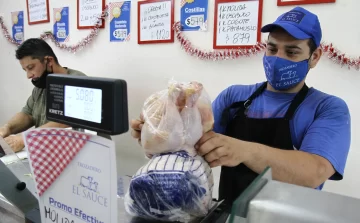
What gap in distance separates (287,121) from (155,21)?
1.18 m

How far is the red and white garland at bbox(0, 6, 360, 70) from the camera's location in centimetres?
130

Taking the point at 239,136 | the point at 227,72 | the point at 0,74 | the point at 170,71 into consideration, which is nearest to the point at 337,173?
the point at 239,136

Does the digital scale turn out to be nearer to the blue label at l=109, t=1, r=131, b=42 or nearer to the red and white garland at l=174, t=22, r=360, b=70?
the red and white garland at l=174, t=22, r=360, b=70

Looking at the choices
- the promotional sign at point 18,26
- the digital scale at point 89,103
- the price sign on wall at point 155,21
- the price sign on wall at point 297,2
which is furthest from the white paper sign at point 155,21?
the promotional sign at point 18,26

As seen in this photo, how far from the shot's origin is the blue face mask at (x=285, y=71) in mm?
1029

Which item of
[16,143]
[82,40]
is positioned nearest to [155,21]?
[82,40]

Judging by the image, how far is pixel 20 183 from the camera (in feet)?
2.51

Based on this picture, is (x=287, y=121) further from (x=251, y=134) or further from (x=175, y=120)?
(x=175, y=120)

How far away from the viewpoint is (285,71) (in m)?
1.03

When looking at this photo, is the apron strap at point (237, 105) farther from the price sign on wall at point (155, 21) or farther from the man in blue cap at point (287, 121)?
the price sign on wall at point (155, 21)

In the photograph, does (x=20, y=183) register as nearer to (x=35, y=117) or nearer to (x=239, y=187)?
(x=239, y=187)

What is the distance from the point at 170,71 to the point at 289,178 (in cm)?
122

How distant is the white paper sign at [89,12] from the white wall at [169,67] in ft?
0.30

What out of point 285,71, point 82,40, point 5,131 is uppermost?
point 82,40
